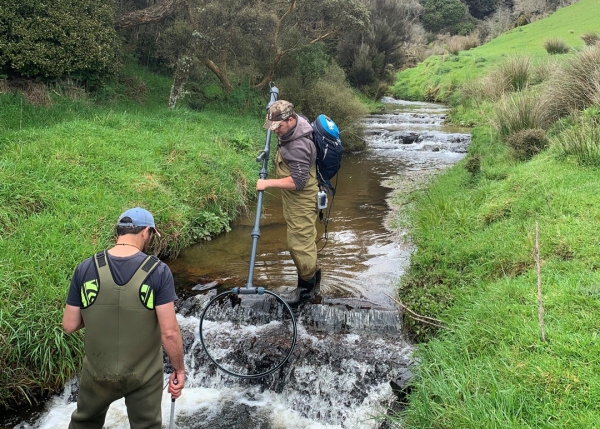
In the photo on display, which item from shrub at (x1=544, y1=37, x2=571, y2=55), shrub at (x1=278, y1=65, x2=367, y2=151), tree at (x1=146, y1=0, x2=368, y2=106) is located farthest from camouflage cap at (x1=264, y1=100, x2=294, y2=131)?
shrub at (x1=544, y1=37, x2=571, y2=55)

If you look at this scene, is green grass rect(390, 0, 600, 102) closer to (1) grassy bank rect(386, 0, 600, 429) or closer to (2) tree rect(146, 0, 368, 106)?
(2) tree rect(146, 0, 368, 106)

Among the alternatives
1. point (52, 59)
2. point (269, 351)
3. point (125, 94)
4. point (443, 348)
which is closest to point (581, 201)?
point (443, 348)

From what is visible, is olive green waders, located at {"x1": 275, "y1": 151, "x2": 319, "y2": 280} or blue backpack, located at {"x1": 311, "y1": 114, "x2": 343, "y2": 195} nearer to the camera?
blue backpack, located at {"x1": 311, "y1": 114, "x2": 343, "y2": 195}

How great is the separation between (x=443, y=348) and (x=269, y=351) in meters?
1.78

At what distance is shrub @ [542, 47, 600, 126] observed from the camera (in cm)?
898

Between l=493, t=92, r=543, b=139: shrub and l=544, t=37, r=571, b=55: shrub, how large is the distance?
493 inches

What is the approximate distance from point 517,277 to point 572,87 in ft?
20.9

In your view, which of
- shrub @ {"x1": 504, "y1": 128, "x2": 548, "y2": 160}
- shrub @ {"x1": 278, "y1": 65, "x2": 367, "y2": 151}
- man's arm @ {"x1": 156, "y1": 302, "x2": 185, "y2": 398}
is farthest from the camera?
shrub @ {"x1": 278, "y1": 65, "x2": 367, "y2": 151}

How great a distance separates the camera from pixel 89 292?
111 inches

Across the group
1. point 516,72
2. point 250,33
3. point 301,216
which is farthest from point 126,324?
point 516,72

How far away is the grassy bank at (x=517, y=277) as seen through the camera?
311 cm

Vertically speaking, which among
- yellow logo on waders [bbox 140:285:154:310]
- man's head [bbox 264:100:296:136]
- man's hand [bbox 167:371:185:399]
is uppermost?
man's head [bbox 264:100:296:136]

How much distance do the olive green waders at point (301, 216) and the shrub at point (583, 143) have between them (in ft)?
13.7

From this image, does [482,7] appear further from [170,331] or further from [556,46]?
[170,331]
